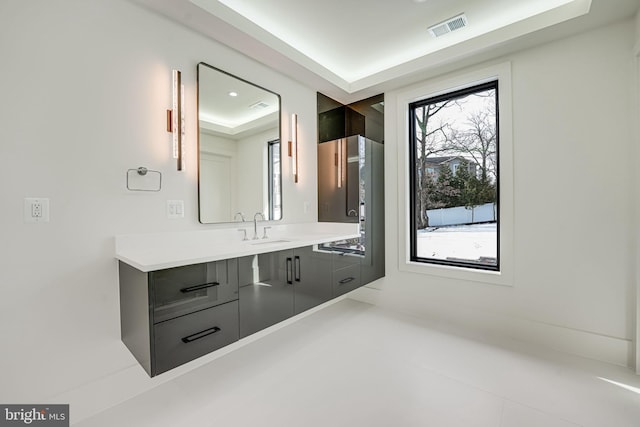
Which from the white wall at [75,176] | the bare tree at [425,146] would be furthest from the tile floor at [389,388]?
the bare tree at [425,146]

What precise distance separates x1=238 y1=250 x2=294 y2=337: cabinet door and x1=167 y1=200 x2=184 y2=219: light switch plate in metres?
0.70

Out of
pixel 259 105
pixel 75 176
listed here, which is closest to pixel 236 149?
pixel 259 105

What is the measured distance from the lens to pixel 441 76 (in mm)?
2906

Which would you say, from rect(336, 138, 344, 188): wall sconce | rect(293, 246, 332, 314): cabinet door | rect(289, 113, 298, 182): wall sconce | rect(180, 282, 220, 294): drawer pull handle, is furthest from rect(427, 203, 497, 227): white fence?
rect(180, 282, 220, 294): drawer pull handle

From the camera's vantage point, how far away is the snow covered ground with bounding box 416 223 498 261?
279 centimetres

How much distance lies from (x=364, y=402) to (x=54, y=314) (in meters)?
1.87


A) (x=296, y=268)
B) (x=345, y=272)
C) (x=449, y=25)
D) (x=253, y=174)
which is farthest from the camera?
(x=345, y=272)

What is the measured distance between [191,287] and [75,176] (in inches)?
38.1

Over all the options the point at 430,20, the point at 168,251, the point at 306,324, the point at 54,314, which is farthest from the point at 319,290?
the point at 430,20

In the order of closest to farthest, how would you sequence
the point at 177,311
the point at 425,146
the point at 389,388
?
1. the point at 177,311
2. the point at 389,388
3. the point at 425,146

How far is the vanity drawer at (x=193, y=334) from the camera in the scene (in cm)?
140

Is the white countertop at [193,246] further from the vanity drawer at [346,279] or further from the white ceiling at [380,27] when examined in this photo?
the white ceiling at [380,27]

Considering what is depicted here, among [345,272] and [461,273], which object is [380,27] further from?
[461,273]

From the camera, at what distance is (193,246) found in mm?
2080
